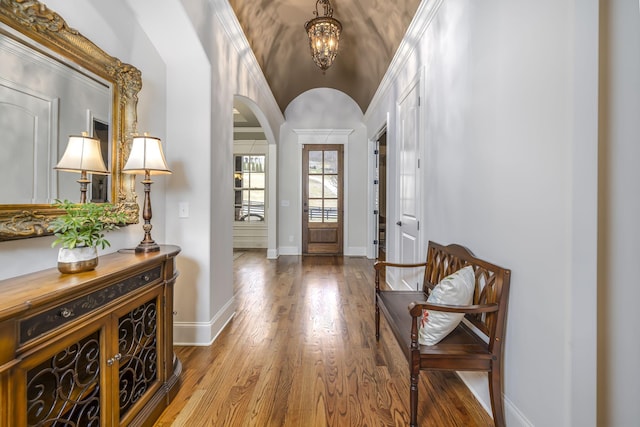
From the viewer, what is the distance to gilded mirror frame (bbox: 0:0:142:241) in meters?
1.31

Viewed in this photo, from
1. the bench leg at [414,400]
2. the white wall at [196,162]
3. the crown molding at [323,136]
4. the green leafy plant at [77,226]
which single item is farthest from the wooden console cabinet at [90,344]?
the crown molding at [323,136]

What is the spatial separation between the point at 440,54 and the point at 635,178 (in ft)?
5.89

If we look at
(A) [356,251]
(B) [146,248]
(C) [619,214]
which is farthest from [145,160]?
(A) [356,251]

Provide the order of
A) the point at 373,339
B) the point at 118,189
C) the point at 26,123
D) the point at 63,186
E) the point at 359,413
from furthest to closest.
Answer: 1. the point at 373,339
2. the point at 118,189
3. the point at 359,413
4. the point at 63,186
5. the point at 26,123

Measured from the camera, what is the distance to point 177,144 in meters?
2.55

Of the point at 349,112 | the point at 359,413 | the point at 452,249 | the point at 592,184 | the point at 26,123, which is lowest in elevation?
the point at 359,413

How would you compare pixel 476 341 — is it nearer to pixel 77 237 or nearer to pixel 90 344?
pixel 90 344

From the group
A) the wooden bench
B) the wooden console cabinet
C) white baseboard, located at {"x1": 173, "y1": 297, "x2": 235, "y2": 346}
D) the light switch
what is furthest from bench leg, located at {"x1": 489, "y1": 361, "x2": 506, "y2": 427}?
the light switch

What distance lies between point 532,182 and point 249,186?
6.68m

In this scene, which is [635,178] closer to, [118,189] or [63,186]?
[63,186]

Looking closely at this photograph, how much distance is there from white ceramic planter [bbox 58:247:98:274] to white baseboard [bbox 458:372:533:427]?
2.02 m

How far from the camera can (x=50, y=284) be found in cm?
115

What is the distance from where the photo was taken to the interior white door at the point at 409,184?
10.1ft

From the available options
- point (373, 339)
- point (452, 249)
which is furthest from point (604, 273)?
point (373, 339)
